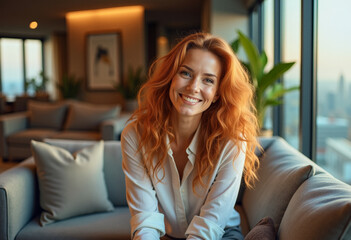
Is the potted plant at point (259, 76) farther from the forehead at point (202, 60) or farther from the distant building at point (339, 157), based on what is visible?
the forehead at point (202, 60)

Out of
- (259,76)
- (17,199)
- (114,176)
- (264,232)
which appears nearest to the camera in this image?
(264,232)

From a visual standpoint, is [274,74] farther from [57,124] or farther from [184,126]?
[57,124]

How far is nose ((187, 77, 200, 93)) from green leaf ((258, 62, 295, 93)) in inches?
46.6

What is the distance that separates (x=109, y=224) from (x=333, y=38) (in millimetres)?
1424

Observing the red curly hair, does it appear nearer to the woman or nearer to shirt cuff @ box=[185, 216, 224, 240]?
the woman

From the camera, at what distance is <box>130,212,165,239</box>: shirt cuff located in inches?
37.4

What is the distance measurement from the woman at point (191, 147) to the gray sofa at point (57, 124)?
7.25 ft

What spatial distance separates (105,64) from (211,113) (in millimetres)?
4338

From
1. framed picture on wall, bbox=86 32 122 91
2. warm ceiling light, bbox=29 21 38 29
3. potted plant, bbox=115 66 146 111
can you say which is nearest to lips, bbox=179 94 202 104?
warm ceiling light, bbox=29 21 38 29

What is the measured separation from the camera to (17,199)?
127 centimetres

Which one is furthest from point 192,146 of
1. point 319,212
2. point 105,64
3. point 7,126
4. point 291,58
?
point 105,64

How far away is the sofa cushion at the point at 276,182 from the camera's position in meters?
0.99

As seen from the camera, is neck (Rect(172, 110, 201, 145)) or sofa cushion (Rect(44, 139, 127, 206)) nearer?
neck (Rect(172, 110, 201, 145))

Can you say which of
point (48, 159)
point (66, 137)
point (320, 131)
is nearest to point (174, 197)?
point (48, 159)
